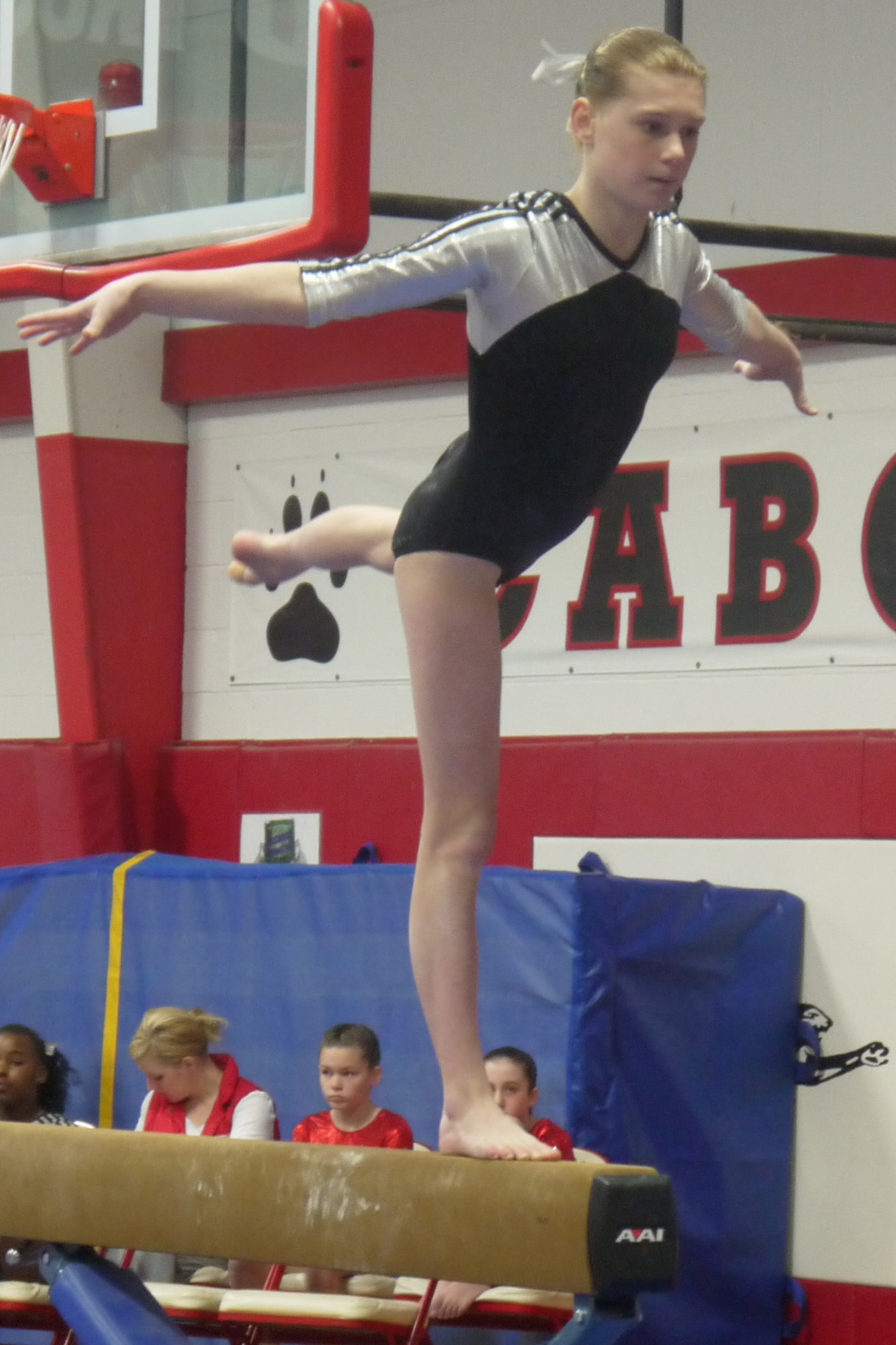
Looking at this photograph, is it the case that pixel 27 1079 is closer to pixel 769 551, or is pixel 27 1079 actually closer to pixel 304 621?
pixel 304 621

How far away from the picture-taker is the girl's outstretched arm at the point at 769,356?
2748 millimetres

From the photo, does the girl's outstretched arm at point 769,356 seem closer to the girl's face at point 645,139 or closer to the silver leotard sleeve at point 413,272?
the girl's face at point 645,139

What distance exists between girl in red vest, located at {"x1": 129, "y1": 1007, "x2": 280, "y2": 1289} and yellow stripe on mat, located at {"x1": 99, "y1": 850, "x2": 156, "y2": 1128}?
1.82ft

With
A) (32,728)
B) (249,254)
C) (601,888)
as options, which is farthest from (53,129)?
(32,728)

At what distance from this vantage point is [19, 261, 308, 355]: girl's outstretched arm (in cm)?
221

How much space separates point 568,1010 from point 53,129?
2729 mm

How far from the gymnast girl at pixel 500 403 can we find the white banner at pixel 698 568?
3848 millimetres

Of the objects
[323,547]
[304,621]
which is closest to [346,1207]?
[323,547]

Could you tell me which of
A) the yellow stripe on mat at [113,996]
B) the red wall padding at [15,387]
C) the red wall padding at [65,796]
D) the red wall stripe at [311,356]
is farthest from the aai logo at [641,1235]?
the red wall padding at [15,387]

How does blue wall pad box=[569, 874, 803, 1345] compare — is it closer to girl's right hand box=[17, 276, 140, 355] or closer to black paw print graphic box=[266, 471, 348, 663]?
black paw print graphic box=[266, 471, 348, 663]

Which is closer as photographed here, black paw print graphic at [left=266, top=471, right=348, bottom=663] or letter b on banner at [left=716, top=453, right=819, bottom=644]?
letter b on banner at [left=716, top=453, right=819, bottom=644]

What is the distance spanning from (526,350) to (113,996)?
13.3ft

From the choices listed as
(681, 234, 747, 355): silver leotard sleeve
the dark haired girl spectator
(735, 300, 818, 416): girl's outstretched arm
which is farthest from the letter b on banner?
(681, 234, 747, 355): silver leotard sleeve

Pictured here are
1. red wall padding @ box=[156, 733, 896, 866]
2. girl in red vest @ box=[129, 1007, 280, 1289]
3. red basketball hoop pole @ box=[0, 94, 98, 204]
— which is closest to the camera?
red basketball hoop pole @ box=[0, 94, 98, 204]
